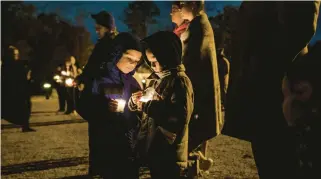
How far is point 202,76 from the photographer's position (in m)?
4.60

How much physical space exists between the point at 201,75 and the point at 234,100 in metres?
1.48

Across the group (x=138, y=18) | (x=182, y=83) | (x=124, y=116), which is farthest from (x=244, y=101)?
(x=138, y=18)

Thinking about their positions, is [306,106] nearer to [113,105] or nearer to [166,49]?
[166,49]

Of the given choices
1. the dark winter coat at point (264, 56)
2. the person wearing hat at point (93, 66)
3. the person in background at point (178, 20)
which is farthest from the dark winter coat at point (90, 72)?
the dark winter coat at point (264, 56)

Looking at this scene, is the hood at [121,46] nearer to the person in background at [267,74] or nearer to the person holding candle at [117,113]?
the person holding candle at [117,113]

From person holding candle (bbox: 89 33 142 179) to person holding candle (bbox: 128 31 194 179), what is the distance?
267 millimetres

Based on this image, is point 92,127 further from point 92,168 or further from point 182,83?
point 182,83

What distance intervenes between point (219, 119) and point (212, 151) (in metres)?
2.99

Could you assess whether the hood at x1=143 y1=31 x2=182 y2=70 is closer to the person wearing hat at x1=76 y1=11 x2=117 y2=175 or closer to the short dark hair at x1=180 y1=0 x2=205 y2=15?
the person wearing hat at x1=76 y1=11 x2=117 y2=175

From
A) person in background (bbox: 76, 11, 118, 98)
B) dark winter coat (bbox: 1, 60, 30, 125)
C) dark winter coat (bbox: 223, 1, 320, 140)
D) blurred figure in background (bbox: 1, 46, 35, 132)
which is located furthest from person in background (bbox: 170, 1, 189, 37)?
dark winter coat (bbox: 1, 60, 30, 125)

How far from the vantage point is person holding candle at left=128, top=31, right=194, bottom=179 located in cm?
329

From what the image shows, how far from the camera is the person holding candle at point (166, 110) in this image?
3.29 m

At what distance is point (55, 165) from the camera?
6.63 meters

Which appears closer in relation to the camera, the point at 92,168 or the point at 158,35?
the point at 158,35
